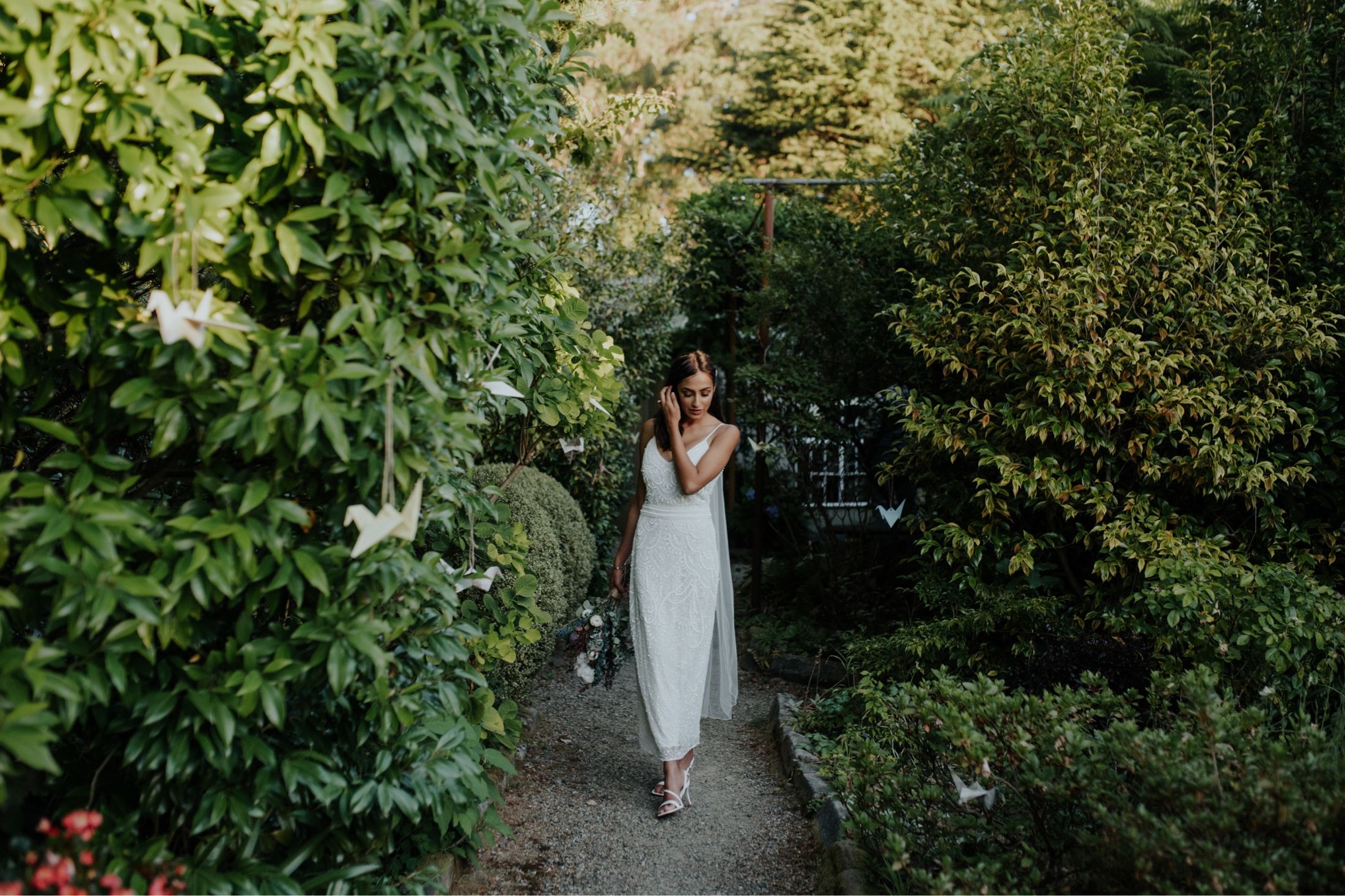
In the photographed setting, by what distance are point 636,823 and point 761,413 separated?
3426 millimetres

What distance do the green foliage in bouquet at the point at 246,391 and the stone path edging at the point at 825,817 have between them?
4.41 feet

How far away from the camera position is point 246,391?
5.89ft

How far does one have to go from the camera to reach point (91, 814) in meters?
1.70

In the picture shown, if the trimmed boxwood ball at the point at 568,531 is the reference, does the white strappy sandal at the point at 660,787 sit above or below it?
below

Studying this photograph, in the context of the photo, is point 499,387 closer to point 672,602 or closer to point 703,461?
point 703,461

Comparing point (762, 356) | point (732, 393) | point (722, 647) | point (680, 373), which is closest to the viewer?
point (680, 373)

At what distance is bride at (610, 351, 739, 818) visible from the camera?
147 inches

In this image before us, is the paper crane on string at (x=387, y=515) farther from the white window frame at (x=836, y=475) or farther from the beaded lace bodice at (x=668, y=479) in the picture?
the white window frame at (x=836, y=475)

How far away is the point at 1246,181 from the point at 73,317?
4736 mm

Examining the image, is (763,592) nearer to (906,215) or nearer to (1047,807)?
(906,215)

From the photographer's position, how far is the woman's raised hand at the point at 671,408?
12.3 feet

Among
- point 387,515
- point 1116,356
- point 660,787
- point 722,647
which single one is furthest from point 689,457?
point 387,515

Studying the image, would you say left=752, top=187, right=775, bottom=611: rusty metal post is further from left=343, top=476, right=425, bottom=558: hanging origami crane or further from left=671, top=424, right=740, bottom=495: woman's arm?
left=343, top=476, right=425, bottom=558: hanging origami crane

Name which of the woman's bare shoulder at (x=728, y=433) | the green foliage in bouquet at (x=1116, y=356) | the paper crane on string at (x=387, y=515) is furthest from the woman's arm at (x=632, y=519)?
the paper crane on string at (x=387, y=515)
